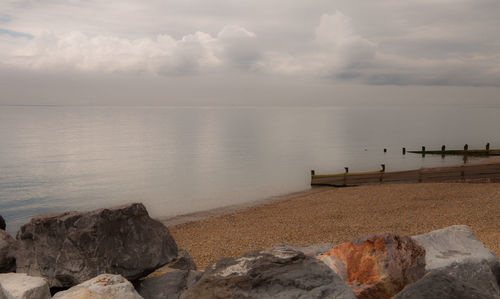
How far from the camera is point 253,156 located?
5559 cm

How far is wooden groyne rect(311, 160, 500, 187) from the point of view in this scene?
2562 cm

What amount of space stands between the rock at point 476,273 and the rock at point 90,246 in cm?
445

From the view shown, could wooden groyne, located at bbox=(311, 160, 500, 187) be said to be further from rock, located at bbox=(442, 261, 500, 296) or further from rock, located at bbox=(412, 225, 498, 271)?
rock, located at bbox=(442, 261, 500, 296)

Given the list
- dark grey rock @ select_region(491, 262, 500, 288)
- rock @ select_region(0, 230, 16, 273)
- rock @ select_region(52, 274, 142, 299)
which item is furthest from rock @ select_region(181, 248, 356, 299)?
rock @ select_region(0, 230, 16, 273)

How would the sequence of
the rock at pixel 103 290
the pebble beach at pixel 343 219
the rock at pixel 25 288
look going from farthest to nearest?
1. the pebble beach at pixel 343 219
2. the rock at pixel 25 288
3. the rock at pixel 103 290

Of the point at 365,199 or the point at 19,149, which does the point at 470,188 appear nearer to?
the point at 365,199

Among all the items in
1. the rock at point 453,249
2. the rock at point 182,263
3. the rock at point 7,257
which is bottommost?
the rock at point 182,263

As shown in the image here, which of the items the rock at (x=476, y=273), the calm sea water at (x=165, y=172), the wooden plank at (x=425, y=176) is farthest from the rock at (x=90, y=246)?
the wooden plank at (x=425, y=176)

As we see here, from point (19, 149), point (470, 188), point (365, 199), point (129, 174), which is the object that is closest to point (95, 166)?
point (129, 174)

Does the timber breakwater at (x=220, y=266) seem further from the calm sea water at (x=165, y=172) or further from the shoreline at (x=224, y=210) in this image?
the calm sea water at (x=165, y=172)

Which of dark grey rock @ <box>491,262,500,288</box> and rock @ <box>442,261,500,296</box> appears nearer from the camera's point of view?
rock @ <box>442,261,500,296</box>

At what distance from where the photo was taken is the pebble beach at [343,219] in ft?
48.8

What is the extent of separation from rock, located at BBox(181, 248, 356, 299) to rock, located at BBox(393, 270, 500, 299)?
79 centimetres

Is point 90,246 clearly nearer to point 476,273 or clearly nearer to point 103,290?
point 103,290
